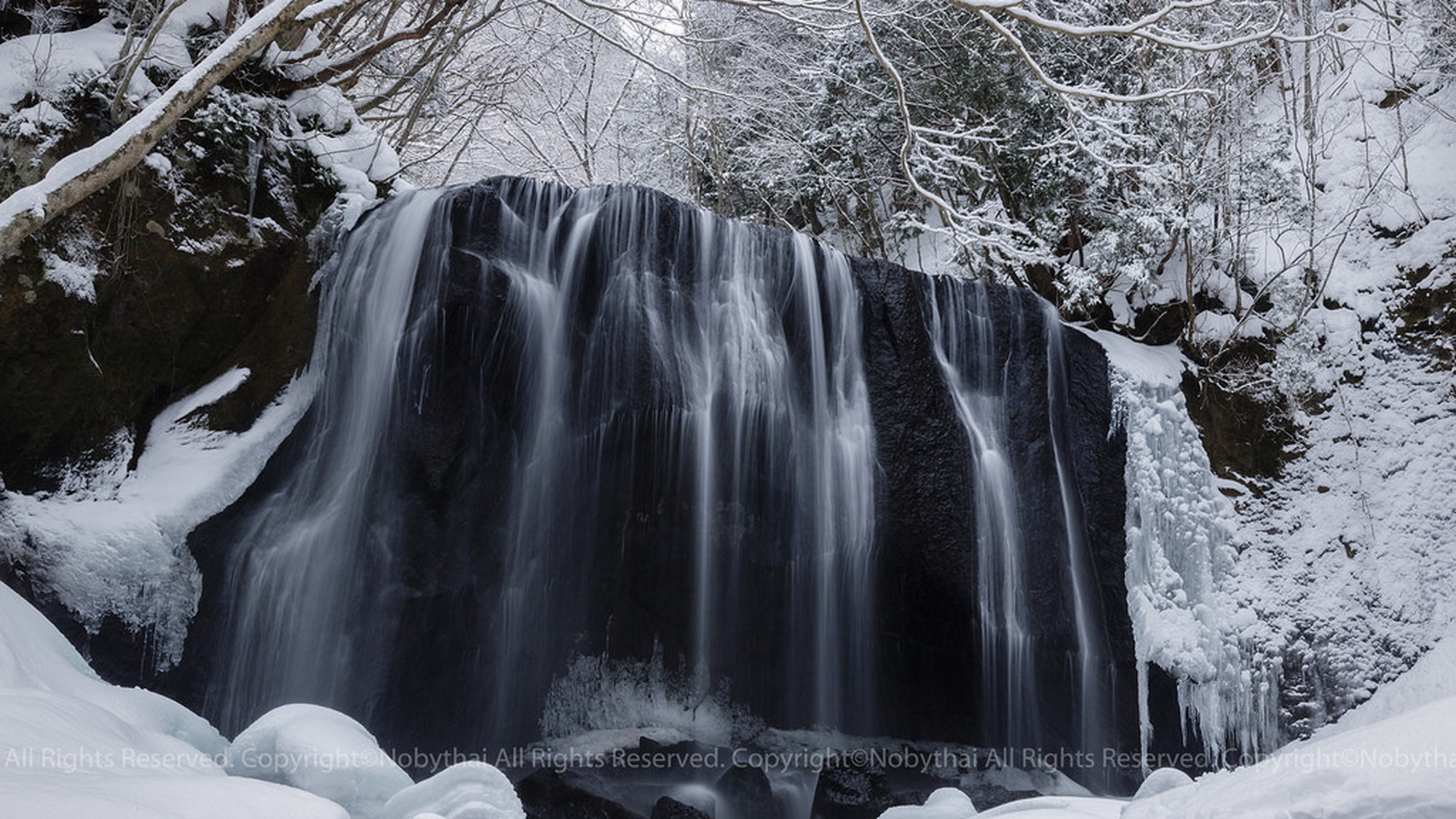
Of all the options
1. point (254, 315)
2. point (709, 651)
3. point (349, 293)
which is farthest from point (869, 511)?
point (254, 315)

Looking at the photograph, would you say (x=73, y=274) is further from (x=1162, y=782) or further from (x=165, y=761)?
(x=1162, y=782)

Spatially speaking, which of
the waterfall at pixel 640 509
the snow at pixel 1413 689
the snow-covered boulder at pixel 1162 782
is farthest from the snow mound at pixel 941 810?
the snow at pixel 1413 689

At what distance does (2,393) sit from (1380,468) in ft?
31.8

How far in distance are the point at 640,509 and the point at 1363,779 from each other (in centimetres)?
472

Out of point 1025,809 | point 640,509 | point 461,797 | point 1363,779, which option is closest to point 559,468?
point 640,509

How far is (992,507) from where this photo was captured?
22.7 ft

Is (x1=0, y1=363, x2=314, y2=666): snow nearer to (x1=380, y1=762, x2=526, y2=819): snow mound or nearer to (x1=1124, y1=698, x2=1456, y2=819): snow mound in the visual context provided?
(x1=380, y1=762, x2=526, y2=819): snow mound

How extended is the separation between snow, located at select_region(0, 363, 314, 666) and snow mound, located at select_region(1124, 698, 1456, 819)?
17.7 feet

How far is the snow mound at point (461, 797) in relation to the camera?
128 inches

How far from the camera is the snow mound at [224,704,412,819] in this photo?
3387 millimetres

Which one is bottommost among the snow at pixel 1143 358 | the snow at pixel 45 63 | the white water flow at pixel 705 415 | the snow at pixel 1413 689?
the snow at pixel 1413 689

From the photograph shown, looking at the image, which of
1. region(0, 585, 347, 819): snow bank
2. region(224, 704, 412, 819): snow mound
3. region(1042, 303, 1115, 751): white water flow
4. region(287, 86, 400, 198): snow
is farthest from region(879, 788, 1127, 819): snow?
region(287, 86, 400, 198): snow

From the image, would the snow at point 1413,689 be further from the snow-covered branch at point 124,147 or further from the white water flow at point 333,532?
the snow-covered branch at point 124,147

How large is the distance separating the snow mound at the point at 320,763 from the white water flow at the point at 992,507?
168 inches
